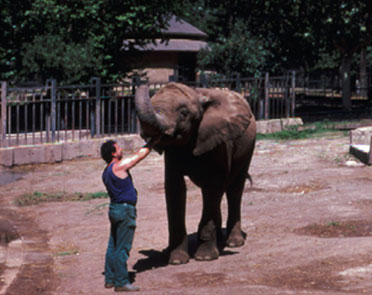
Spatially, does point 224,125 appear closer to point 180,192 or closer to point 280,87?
point 180,192

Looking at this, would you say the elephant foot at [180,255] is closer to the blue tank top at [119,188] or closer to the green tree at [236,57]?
the blue tank top at [119,188]

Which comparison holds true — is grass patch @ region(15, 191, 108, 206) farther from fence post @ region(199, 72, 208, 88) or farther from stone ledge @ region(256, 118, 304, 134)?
stone ledge @ region(256, 118, 304, 134)

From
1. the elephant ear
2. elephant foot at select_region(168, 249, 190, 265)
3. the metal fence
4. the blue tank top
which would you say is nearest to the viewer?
the blue tank top

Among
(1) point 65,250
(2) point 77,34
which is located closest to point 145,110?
(1) point 65,250

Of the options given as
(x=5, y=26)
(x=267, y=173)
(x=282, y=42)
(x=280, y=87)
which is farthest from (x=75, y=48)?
(x=282, y=42)

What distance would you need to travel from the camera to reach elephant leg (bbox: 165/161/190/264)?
8.11m

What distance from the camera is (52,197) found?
13.0 m

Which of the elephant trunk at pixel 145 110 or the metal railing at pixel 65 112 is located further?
the metal railing at pixel 65 112

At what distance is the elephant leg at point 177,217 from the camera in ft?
26.6

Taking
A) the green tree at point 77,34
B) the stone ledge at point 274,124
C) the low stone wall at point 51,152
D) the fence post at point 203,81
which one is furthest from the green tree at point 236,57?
the low stone wall at point 51,152

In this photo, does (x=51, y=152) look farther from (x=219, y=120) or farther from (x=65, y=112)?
(x=219, y=120)

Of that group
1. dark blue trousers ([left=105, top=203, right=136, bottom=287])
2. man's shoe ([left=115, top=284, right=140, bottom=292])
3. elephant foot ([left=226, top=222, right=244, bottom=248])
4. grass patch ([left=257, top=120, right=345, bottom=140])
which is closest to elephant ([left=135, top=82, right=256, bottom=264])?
elephant foot ([left=226, top=222, right=244, bottom=248])

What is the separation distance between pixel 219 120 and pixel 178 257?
5.32 feet

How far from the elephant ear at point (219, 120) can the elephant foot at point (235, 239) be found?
4.73ft
